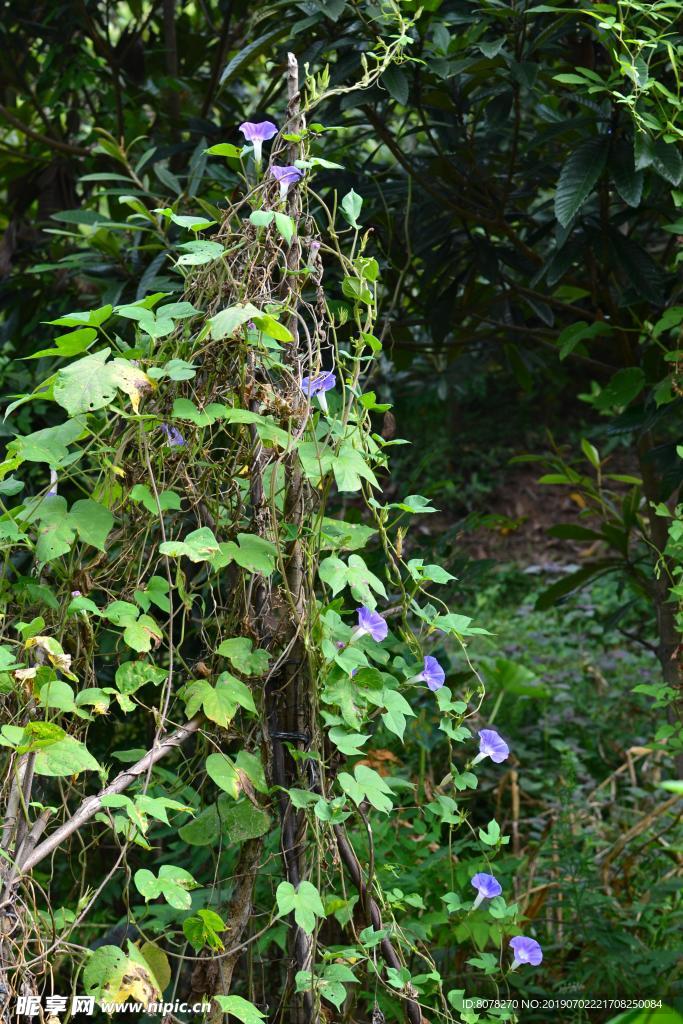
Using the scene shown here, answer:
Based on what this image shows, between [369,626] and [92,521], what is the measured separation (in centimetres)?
35

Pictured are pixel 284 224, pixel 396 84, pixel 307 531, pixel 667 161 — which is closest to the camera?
pixel 284 224

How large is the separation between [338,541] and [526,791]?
1.86 m

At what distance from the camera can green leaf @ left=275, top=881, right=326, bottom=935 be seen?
3.65 feet

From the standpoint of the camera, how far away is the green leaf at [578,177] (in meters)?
1.64

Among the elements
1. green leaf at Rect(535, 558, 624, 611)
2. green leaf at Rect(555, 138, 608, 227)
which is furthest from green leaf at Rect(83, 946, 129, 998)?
green leaf at Rect(535, 558, 624, 611)

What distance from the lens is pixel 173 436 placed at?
50.1 inches

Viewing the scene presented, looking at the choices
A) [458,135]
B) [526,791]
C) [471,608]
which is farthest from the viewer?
[471,608]

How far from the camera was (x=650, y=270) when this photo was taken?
73.3 inches

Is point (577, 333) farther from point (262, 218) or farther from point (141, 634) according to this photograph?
point (141, 634)

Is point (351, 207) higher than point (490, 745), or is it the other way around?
point (351, 207)

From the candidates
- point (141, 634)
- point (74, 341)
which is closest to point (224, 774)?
point (141, 634)

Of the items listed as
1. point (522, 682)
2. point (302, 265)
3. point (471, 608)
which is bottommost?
point (471, 608)

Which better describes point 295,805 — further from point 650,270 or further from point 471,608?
point 471,608

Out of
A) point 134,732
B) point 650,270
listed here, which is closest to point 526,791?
point 134,732
